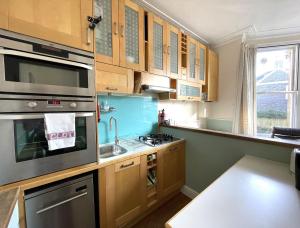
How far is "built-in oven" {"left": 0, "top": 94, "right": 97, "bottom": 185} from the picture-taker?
900 millimetres

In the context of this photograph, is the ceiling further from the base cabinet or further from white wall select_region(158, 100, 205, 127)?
the base cabinet

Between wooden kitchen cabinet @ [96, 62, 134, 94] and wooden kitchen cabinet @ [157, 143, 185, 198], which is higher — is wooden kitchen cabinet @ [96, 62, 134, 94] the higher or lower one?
the higher one

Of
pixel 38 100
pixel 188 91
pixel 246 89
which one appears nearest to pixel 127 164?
pixel 38 100

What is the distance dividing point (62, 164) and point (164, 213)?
1.42 metres

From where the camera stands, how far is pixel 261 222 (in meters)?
0.67

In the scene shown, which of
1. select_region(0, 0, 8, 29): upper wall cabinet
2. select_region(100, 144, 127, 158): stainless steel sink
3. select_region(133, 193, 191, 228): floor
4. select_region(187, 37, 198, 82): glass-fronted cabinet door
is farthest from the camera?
select_region(187, 37, 198, 82): glass-fronted cabinet door

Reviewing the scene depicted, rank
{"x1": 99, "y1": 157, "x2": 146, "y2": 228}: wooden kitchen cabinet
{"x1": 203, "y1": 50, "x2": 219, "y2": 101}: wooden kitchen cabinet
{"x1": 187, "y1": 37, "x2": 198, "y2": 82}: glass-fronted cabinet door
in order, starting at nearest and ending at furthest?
{"x1": 99, "y1": 157, "x2": 146, "y2": 228}: wooden kitchen cabinet
{"x1": 187, "y1": 37, "x2": 198, "y2": 82}: glass-fronted cabinet door
{"x1": 203, "y1": 50, "x2": 219, "y2": 101}: wooden kitchen cabinet

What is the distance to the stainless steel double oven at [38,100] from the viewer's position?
35.4 inches

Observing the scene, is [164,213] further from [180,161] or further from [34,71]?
[34,71]

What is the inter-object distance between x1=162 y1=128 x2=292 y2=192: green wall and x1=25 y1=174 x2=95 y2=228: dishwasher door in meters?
1.37

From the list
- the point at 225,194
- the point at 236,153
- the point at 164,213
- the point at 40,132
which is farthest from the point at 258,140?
the point at 40,132

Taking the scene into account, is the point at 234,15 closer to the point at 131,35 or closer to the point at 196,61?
the point at 196,61

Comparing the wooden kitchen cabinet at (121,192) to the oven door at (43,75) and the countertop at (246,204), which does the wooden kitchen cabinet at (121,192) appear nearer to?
the oven door at (43,75)

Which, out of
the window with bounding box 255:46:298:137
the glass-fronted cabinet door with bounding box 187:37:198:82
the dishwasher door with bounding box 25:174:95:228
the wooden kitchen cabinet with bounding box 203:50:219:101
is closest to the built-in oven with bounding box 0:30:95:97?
the dishwasher door with bounding box 25:174:95:228
